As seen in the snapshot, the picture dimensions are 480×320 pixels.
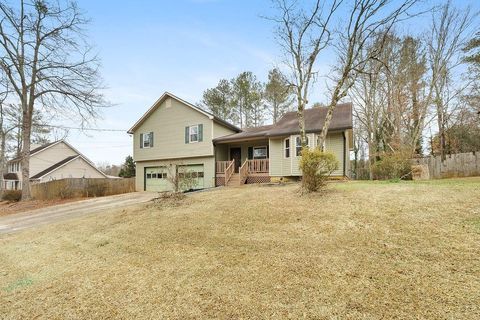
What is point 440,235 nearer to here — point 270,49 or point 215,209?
point 215,209

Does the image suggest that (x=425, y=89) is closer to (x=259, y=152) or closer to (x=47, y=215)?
(x=259, y=152)

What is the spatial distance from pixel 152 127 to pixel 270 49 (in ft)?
39.6

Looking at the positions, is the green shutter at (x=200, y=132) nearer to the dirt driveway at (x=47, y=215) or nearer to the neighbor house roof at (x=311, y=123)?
the neighbor house roof at (x=311, y=123)

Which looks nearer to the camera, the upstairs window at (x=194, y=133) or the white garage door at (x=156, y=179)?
the upstairs window at (x=194, y=133)

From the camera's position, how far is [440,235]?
173 inches

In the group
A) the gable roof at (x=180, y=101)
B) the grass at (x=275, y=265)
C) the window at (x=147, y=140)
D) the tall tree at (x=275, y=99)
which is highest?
the tall tree at (x=275, y=99)

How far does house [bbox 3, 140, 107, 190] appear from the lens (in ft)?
110

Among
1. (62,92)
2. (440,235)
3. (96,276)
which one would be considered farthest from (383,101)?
(62,92)

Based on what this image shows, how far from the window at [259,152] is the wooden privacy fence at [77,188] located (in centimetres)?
1165

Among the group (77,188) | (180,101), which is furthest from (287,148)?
(77,188)

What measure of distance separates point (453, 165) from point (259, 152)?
10.9 m

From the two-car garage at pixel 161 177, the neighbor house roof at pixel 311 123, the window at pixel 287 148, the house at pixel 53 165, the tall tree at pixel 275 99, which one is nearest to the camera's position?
the neighbor house roof at pixel 311 123

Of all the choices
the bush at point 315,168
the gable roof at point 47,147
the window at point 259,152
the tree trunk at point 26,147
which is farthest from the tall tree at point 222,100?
the bush at point 315,168

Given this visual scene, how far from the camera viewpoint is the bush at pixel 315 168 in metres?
8.13
